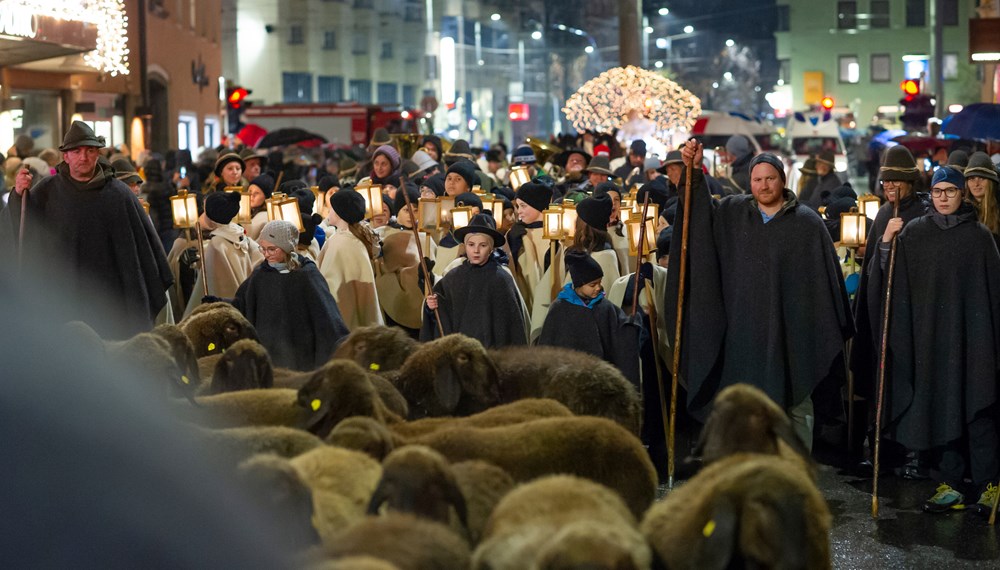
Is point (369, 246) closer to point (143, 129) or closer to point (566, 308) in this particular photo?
point (566, 308)

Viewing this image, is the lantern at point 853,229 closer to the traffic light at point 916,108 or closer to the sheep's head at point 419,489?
the sheep's head at point 419,489

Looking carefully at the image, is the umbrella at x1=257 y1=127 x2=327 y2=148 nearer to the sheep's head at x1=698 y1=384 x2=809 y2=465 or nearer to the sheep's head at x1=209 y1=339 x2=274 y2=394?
the sheep's head at x1=209 y1=339 x2=274 y2=394

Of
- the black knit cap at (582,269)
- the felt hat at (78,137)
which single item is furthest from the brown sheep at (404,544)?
the felt hat at (78,137)

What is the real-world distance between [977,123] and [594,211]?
7.73 m

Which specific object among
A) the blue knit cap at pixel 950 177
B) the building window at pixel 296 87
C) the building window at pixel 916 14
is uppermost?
the building window at pixel 916 14

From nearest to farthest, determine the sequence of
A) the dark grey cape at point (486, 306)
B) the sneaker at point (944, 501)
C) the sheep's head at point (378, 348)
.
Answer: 1. the sheep's head at point (378, 348)
2. the sneaker at point (944, 501)
3. the dark grey cape at point (486, 306)

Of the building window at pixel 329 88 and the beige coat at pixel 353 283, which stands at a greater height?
the building window at pixel 329 88

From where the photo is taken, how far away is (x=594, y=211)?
10352mm

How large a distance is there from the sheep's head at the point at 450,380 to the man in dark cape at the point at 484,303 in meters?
2.23

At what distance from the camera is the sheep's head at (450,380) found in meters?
6.99

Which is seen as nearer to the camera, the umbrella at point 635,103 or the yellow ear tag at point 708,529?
the yellow ear tag at point 708,529

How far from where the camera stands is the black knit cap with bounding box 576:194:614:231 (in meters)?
10.3

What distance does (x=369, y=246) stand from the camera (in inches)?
441

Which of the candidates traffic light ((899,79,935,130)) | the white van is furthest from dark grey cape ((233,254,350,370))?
the white van
